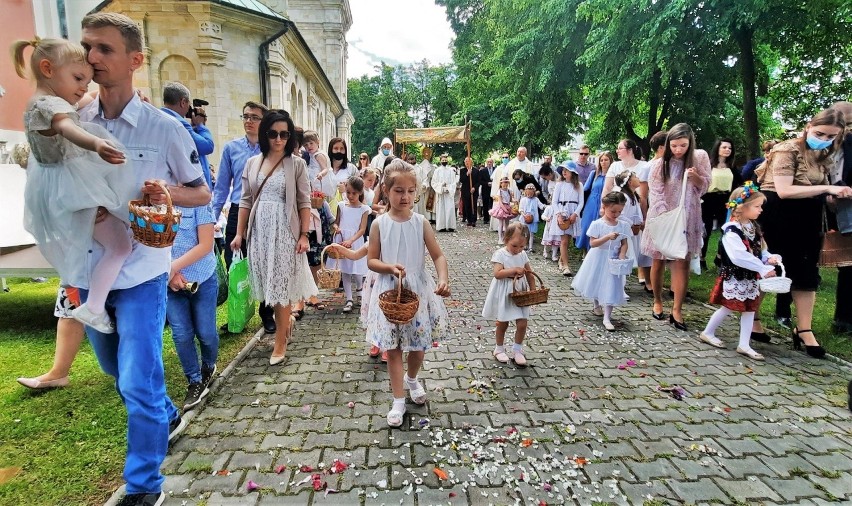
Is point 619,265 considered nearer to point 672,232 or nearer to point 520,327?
point 672,232

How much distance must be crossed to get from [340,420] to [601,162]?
691 cm

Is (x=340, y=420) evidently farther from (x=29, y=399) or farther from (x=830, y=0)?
(x=830, y=0)

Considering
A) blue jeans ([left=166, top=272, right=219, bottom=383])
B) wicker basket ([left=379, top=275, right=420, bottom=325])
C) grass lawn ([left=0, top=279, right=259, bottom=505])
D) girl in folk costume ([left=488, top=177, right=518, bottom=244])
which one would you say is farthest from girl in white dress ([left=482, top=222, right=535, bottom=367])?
girl in folk costume ([left=488, top=177, right=518, bottom=244])

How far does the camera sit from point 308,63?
2089 centimetres

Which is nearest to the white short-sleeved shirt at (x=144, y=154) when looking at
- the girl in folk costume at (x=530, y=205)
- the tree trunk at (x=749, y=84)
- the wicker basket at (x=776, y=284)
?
the wicker basket at (x=776, y=284)

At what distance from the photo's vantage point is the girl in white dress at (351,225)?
623cm

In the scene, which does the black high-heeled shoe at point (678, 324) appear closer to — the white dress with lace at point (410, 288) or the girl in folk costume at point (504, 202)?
the white dress with lace at point (410, 288)

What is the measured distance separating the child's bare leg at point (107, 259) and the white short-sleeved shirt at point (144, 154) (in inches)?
1.3

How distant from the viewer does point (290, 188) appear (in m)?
4.29

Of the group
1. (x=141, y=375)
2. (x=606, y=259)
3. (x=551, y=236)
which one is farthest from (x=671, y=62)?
(x=141, y=375)

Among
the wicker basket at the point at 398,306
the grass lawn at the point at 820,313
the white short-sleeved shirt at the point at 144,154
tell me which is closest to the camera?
the white short-sleeved shirt at the point at 144,154

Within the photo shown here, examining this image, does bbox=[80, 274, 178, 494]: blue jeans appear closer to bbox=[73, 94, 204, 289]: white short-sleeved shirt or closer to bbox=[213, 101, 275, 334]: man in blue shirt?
bbox=[73, 94, 204, 289]: white short-sleeved shirt

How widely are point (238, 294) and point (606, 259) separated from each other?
14.2 ft

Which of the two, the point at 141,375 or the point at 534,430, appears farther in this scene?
the point at 534,430
